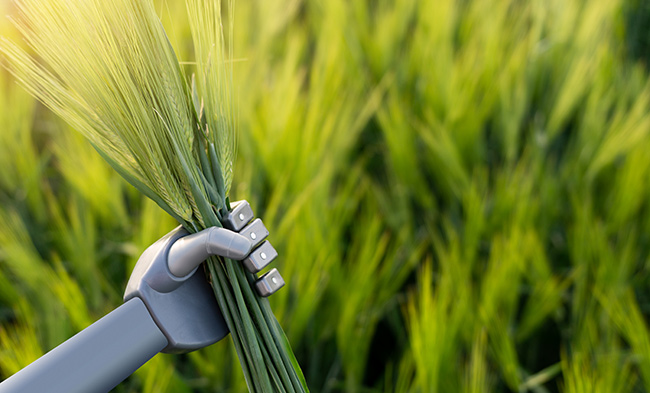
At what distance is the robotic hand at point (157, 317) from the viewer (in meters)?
0.19

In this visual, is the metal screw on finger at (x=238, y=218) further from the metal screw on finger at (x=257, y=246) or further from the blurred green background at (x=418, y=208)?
the blurred green background at (x=418, y=208)

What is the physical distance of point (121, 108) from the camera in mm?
223

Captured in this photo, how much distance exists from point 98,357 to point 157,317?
1.1 inches

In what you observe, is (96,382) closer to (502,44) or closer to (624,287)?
(624,287)

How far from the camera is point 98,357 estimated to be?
0.20 m

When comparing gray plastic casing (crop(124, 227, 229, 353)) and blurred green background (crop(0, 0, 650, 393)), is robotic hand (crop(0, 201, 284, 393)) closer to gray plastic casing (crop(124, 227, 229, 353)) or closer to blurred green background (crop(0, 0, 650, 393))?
gray plastic casing (crop(124, 227, 229, 353))

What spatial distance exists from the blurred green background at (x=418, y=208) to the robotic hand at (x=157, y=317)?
0.22m

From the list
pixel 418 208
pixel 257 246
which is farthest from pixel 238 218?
pixel 418 208

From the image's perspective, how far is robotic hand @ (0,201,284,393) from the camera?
7.6 inches

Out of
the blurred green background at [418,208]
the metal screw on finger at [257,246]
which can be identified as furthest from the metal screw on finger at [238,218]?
the blurred green background at [418,208]

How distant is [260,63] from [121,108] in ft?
1.99

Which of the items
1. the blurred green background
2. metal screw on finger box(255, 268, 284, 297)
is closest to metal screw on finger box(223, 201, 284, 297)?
metal screw on finger box(255, 268, 284, 297)

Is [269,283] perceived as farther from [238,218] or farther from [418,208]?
[418,208]

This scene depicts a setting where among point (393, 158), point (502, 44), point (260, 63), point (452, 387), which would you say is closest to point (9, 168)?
point (260, 63)
